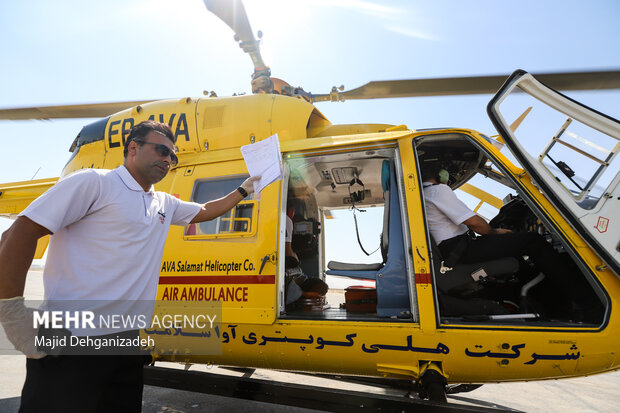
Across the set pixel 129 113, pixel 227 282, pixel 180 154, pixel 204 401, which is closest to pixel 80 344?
pixel 227 282

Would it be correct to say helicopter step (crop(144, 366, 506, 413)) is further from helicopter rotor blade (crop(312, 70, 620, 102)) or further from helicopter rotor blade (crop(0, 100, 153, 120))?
helicopter rotor blade (crop(0, 100, 153, 120))

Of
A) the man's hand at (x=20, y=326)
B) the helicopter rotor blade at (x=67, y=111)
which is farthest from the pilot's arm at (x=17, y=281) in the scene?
the helicopter rotor blade at (x=67, y=111)

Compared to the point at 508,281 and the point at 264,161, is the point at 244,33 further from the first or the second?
the point at 508,281

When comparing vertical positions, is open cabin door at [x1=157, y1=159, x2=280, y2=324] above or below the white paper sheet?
below

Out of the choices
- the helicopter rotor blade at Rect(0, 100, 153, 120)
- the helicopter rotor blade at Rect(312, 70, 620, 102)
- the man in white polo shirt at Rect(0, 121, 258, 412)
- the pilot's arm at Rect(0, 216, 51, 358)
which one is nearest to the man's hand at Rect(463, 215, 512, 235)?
the helicopter rotor blade at Rect(312, 70, 620, 102)

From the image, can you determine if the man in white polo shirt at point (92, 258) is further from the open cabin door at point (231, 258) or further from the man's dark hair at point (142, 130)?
the open cabin door at point (231, 258)

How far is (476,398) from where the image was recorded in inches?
157

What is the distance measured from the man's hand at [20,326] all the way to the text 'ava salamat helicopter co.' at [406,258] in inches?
63.2

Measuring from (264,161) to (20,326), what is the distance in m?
1.48

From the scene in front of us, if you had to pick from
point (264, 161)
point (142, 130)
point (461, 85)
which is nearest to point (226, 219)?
point (264, 161)

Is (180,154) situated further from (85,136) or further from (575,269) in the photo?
(575,269)

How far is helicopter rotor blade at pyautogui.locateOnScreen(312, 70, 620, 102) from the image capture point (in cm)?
268

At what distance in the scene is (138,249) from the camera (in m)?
1.58

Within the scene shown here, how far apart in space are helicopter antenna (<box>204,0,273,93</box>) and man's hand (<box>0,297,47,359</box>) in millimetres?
2615
